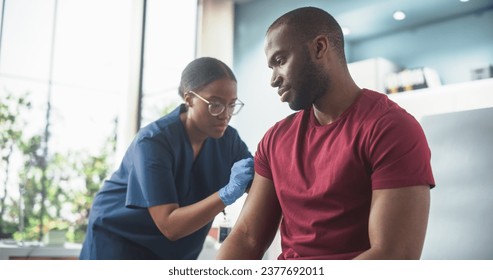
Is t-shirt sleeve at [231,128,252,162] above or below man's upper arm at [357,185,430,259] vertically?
above

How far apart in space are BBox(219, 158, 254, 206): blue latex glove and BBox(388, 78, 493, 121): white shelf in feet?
1.22

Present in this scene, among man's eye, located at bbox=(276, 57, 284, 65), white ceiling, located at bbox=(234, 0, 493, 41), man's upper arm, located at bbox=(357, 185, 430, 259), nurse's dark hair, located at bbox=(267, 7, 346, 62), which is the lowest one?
man's upper arm, located at bbox=(357, 185, 430, 259)

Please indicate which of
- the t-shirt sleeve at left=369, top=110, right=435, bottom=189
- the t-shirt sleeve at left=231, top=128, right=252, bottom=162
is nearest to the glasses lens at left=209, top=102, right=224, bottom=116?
the t-shirt sleeve at left=231, top=128, right=252, bottom=162

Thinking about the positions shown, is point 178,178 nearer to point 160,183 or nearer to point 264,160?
point 160,183

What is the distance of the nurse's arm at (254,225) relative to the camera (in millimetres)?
1021

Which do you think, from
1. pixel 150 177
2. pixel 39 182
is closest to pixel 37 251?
pixel 39 182

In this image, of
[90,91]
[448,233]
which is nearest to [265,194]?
[448,233]

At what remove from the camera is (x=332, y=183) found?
882 millimetres

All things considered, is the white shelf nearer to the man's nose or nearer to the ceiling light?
the ceiling light

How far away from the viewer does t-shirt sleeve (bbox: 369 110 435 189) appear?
2.67ft

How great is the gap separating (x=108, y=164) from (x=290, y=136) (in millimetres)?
1213

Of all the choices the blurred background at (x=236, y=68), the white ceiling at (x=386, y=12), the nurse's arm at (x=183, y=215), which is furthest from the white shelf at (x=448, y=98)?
the nurse's arm at (x=183, y=215)

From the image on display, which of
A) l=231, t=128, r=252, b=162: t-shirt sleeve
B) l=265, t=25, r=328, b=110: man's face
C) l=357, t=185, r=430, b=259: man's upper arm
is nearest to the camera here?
l=357, t=185, r=430, b=259: man's upper arm
